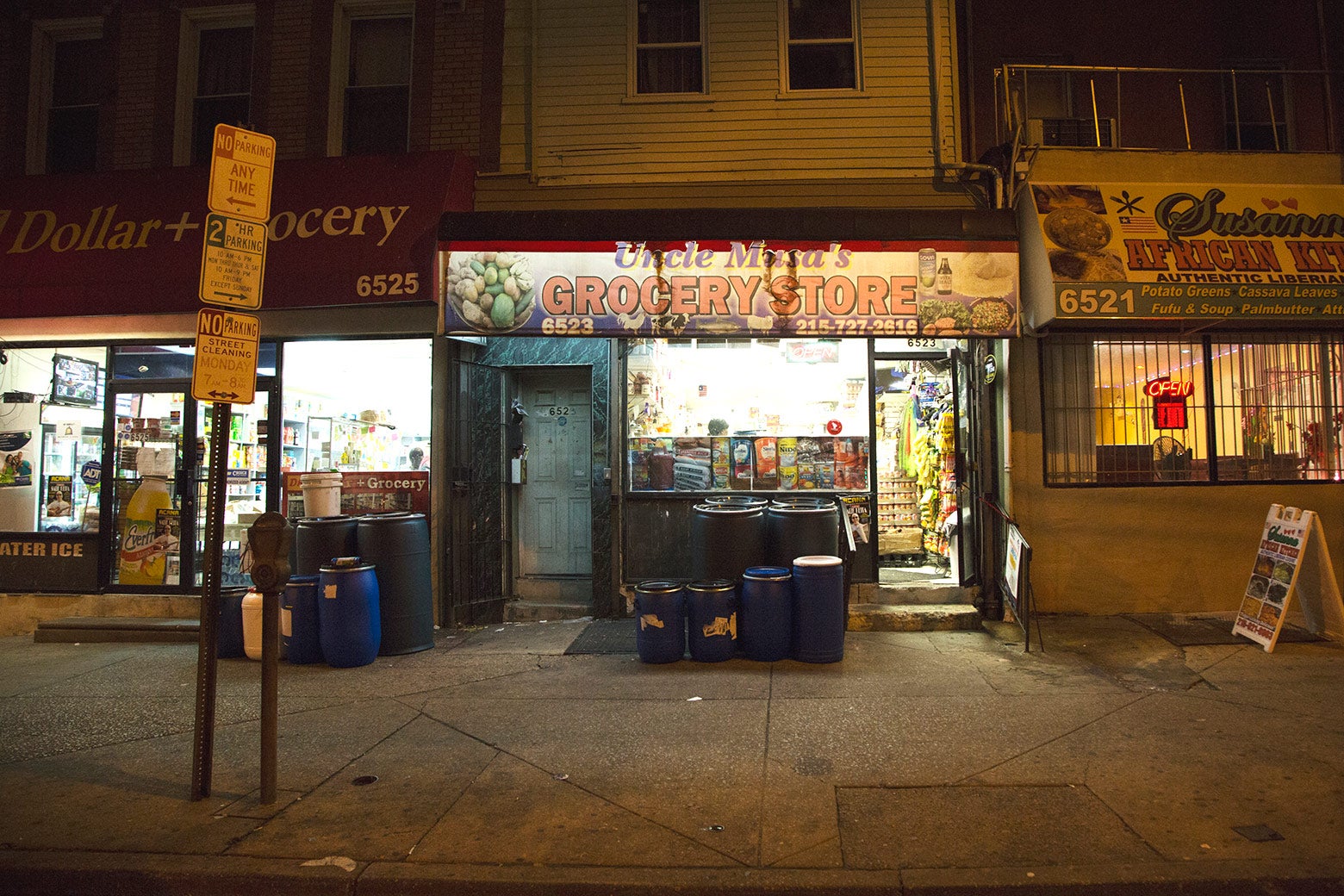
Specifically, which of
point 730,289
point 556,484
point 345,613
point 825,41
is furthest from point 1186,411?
point 345,613

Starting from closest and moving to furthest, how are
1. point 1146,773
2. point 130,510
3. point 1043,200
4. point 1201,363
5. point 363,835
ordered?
point 363,835 < point 1146,773 < point 1043,200 < point 1201,363 < point 130,510

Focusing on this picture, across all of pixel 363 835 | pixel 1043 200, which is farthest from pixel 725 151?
pixel 363 835

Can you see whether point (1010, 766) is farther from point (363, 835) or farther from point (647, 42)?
point (647, 42)

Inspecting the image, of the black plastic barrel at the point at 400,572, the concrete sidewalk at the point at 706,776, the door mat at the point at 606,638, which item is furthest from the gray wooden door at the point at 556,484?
the concrete sidewalk at the point at 706,776

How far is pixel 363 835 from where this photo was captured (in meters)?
3.90

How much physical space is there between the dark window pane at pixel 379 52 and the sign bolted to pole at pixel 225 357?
6.02m

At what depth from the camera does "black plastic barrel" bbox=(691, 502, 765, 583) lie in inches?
297

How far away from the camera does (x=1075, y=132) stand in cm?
891

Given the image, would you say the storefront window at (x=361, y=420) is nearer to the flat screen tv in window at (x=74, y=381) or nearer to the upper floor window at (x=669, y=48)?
the flat screen tv in window at (x=74, y=381)

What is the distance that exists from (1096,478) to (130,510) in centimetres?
1064

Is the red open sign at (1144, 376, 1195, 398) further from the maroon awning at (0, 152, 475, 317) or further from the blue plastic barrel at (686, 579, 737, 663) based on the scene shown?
the maroon awning at (0, 152, 475, 317)

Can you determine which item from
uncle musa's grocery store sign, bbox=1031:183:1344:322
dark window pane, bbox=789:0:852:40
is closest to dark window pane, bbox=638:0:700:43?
dark window pane, bbox=789:0:852:40

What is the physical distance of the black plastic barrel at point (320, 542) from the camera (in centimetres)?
739

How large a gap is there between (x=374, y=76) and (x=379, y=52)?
1.00 ft
